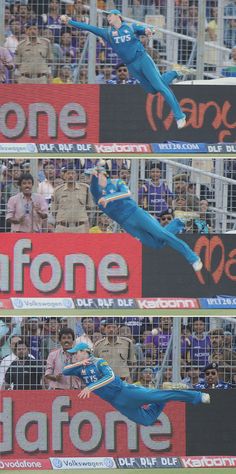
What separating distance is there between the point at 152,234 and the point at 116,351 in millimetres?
1652

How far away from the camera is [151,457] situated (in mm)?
24000

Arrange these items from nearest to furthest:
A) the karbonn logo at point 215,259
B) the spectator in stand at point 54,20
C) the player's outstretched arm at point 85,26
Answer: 1. the player's outstretched arm at point 85,26
2. the karbonn logo at point 215,259
3. the spectator in stand at point 54,20

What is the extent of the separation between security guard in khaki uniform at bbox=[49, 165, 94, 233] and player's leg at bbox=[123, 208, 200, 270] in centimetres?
58

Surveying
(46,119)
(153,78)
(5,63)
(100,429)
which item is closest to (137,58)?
(153,78)

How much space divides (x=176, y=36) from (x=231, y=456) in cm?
567

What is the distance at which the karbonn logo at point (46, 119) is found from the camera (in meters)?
23.5

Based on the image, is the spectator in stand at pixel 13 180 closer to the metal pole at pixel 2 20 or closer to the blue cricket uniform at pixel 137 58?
the metal pole at pixel 2 20

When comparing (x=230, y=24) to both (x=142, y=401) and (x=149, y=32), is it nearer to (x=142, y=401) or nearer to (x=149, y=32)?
(x=149, y=32)

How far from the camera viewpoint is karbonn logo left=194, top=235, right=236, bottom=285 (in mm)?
23719

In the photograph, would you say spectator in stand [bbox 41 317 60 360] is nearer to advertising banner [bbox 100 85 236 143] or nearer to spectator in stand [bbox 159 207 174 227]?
spectator in stand [bbox 159 207 174 227]

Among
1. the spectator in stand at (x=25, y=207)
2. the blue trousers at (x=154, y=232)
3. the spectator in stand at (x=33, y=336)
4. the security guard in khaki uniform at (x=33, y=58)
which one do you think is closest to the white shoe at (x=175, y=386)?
the blue trousers at (x=154, y=232)

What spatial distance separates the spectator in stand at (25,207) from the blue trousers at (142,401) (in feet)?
8.41

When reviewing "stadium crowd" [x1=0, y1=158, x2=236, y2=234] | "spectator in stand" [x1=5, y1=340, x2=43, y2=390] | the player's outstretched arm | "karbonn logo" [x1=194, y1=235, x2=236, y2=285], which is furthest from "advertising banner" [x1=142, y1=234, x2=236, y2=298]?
the player's outstretched arm

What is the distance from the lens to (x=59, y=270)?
23.6 meters
